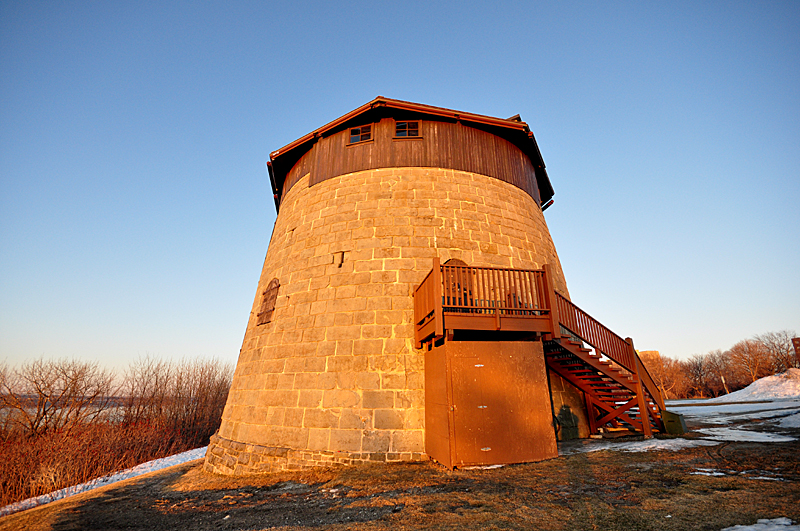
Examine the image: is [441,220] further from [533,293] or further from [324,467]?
[324,467]

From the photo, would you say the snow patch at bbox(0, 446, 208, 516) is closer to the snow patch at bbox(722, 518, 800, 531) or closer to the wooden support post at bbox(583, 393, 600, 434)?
the wooden support post at bbox(583, 393, 600, 434)

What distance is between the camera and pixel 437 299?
6.98 metres

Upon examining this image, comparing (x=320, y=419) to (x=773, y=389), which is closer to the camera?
(x=320, y=419)

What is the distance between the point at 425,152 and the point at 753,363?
2444 inches

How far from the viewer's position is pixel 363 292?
9.30 m

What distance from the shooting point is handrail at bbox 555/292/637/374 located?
317 inches

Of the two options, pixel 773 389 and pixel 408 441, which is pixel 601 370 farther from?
pixel 773 389

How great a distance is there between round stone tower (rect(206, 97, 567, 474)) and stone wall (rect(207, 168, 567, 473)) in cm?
4

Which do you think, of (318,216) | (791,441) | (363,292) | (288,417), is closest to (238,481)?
(288,417)

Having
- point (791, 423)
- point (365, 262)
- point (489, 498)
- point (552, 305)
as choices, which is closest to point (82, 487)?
point (365, 262)

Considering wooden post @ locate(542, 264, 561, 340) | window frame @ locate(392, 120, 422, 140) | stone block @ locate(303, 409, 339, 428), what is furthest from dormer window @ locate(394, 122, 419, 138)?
stone block @ locate(303, 409, 339, 428)

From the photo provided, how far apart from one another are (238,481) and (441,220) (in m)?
8.37

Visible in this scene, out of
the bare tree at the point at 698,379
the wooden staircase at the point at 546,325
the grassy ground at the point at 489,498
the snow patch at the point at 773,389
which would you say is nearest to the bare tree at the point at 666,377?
the bare tree at the point at 698,379

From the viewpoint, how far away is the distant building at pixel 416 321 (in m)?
6.98
